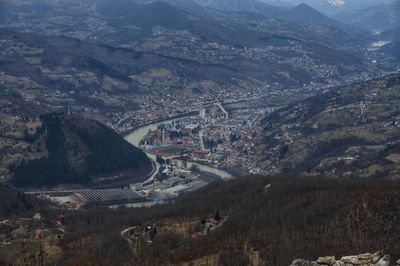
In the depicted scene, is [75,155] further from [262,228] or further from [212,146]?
[262,228]

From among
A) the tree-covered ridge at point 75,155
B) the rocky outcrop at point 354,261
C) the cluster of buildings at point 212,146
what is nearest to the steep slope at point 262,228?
the rocky outcrop at point 354,261

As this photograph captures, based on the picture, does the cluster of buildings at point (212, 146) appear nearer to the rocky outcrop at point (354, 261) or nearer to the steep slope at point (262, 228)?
the steep slope at point (262, 228)

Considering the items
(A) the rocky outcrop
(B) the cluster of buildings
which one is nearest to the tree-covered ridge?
(B) the cluster of buildings

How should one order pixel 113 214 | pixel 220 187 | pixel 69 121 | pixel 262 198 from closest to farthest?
pixel 262 198 < pixel 113 214 < pixel 220 187 < pixel 69 121

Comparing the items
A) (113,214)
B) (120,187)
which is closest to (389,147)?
(120,187)

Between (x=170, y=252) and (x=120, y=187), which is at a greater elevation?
(x=170, y=252)

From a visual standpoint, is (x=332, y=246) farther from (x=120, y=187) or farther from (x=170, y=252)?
(x=120, y=187)

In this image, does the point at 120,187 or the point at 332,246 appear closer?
the point at 332,246
